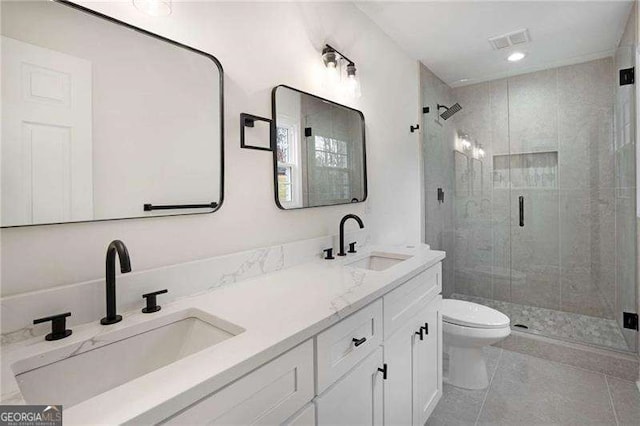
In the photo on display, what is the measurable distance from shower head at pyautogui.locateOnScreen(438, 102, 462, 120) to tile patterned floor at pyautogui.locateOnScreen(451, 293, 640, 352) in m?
1.96

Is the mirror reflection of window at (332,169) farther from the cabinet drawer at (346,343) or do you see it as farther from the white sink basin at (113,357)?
the white sink basin at (113,357)

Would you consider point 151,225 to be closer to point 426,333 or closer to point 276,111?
point 276,111

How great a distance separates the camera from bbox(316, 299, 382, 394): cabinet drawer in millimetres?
958

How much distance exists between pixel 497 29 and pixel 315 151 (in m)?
1.85

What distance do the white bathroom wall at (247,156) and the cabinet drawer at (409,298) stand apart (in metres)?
0.59

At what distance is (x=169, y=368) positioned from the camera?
2.24 feet

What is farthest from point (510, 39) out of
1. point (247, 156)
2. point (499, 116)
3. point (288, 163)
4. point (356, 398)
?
point (356, 398)

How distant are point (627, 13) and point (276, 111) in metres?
2.63

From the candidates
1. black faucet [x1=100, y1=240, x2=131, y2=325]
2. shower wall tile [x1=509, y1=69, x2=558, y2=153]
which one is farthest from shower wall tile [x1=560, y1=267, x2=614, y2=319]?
black faucet [x1=100, y1=240, x2=131, y2=325]

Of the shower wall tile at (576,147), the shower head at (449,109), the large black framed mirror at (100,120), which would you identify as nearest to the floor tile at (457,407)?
the large black framed mirror at (100,120)

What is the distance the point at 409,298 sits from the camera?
4.94ft

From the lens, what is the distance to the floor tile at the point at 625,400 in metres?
1.84

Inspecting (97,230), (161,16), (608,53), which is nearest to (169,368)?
(97,230)

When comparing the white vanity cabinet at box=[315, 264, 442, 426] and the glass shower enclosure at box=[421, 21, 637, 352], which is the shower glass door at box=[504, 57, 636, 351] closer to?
the glass shower enclosure at box=[421, 21, 637, 352]
